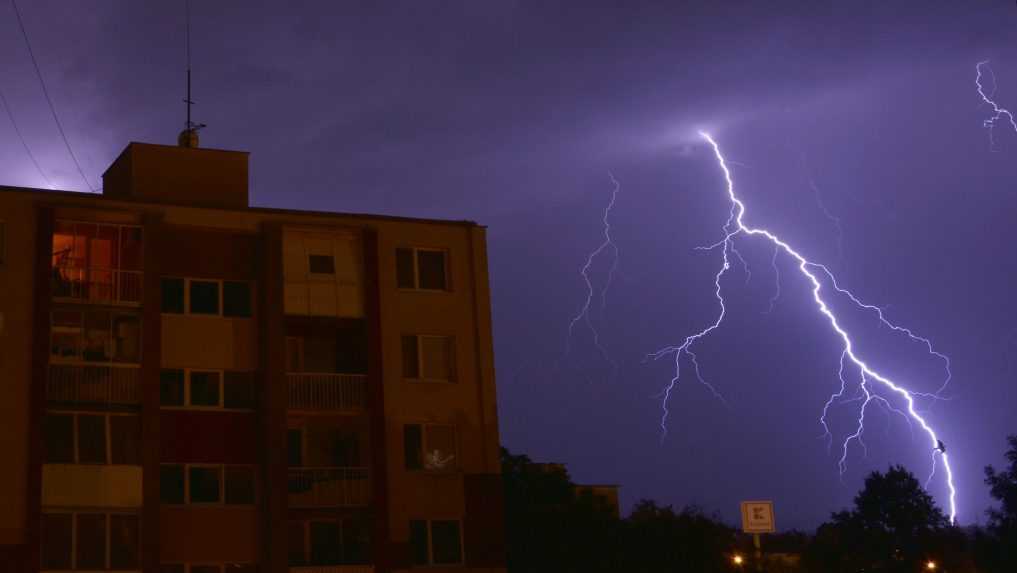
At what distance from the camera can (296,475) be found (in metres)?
32.4

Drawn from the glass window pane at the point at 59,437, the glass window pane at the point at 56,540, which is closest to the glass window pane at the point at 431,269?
the glass window pane at the point at 59,437

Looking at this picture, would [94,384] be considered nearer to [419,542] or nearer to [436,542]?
[419,542]

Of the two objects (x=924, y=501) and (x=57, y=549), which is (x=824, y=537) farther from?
(x=57, y=549)

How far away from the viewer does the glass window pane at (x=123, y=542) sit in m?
29.5

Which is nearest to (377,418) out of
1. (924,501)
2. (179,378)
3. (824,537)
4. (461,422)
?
(461,422)

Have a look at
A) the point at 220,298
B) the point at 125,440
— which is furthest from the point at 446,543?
the point at 220,298

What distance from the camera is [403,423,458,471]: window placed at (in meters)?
33.3

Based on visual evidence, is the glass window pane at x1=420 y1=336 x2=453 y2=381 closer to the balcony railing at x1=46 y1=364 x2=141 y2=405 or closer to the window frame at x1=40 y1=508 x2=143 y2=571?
the balcony railing at x1=46 y1=364 x2=141 y2=405

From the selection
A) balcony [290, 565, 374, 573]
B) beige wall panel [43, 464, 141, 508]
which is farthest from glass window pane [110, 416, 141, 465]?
balcony [290, 565, 374, 573]

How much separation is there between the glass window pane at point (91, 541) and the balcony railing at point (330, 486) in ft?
14.9

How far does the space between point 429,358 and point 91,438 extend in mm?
8674

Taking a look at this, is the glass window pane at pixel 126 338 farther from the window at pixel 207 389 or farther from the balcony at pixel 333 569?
the balcony at pixel 333 569

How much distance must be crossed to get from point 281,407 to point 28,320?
6.12 meters

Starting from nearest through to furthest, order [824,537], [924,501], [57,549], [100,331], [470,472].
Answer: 1. [57,549]
2. [100,331]
3. [470,472]
4. [824,537]
5. [924,501]
